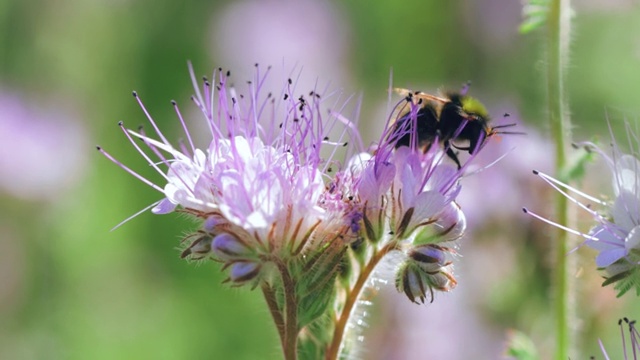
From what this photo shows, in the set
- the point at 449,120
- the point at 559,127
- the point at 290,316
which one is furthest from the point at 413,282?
the point at 559,127

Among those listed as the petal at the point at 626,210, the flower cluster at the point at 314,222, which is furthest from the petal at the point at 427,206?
the petal at the point at 626,210

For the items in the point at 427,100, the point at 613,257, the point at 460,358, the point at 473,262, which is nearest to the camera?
the point at 613,257

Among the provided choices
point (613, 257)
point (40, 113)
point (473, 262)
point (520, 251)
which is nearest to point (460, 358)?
point (473, 262)

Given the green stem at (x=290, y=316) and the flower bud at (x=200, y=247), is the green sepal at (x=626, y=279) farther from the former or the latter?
the flower bud at (x=200, y=247)

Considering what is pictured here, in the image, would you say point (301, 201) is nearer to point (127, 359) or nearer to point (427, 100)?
point (427, 100)

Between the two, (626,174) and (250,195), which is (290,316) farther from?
(626,174)
